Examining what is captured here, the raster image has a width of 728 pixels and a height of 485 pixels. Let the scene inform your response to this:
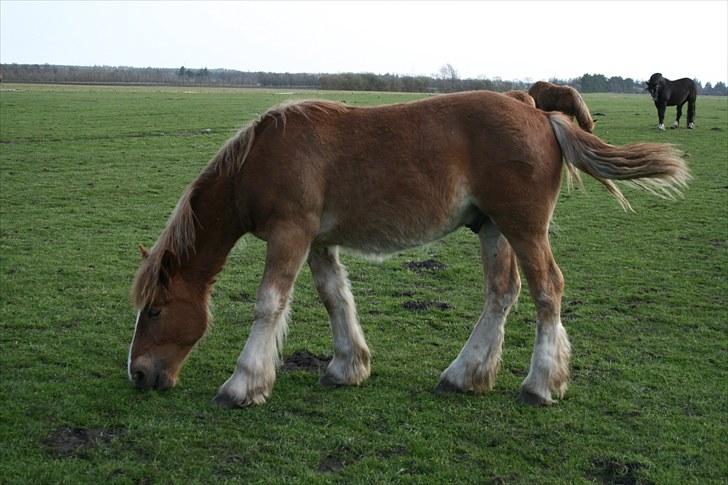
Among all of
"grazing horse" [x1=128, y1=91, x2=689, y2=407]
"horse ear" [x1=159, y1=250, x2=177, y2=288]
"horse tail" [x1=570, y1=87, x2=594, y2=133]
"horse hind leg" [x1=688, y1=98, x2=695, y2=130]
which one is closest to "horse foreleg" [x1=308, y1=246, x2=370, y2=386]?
"grazing horse" [x1=128, y1=91, x2=689, y2=407]

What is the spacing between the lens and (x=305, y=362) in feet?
20.2

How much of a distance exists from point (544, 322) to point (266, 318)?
1.92 m

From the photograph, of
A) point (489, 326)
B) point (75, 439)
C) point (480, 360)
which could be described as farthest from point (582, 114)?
point (75, 439)

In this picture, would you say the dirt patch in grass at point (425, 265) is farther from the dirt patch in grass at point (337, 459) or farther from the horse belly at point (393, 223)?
the dirt patch in grass at point (337, 459)

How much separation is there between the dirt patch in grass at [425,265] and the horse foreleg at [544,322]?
402 cm

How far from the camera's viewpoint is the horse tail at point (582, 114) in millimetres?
6070

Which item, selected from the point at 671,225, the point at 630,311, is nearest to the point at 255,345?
the point at 630,311

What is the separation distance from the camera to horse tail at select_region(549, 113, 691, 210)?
17.1 ft

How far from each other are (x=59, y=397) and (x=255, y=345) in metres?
1.46

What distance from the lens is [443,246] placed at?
10711 millimetres

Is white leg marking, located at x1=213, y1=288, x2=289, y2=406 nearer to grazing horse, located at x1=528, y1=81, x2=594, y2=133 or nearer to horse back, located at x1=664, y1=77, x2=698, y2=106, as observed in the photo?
grazing horse, located at x1=528, y1=81, x2=594, y2=133

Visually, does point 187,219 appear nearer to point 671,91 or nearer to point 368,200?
point 368,200

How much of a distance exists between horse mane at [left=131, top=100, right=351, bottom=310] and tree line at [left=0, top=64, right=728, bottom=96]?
109ft

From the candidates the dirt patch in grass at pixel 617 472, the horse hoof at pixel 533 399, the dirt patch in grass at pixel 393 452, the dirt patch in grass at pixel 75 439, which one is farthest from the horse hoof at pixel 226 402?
the dirt patch in grass at pixel 617 472
